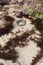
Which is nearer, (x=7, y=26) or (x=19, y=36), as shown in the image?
(x=19, y=36)

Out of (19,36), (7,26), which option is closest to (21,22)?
(7,26)

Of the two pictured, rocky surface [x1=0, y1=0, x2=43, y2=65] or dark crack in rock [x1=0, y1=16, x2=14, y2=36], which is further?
dark crack in rock [x1=0, y1=16, x2=14, y2=36]

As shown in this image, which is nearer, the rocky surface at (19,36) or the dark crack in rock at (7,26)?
the rocky surface at (19,36)

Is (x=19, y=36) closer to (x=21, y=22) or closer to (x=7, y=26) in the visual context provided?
(x=7, y=26)

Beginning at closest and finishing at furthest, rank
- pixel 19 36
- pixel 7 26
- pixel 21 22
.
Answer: pixel 19 36
pixel 7 26
pixel 21 22

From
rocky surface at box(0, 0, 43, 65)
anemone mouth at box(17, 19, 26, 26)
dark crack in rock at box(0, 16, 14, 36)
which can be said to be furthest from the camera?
anemone mouth at box(17, 19, 26, 26)

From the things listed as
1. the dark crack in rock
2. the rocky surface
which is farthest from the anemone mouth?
the dark crack in rock

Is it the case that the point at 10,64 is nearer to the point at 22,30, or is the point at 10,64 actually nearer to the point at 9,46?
the point at 9,46

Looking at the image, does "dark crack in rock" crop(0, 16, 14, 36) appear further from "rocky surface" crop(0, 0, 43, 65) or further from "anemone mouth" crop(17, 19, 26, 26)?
"anemone mouth" crop(17, 19, 26, 26)

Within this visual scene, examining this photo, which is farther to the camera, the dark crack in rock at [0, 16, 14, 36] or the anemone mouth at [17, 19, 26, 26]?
the anemone mouth at [17, 19, 26, 26]

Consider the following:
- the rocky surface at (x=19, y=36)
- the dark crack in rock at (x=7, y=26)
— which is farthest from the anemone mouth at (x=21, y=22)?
the dark crack in rock at (x=7, y=26)

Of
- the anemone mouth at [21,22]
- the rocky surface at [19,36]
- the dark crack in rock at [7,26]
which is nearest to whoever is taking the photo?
the rocky surface at [19,36]

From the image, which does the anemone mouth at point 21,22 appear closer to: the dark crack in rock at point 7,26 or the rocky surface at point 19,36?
the rocky surface at point 19,36

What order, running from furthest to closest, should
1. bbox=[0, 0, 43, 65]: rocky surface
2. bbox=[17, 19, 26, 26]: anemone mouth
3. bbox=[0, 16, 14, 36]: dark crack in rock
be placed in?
bbox=[17, 19, 26, 26]: anemone mouth, bbox=[0, 16, 14, 36]: dark crack in rock, bbox=[0, 0, 43, 65]: rocky surface
